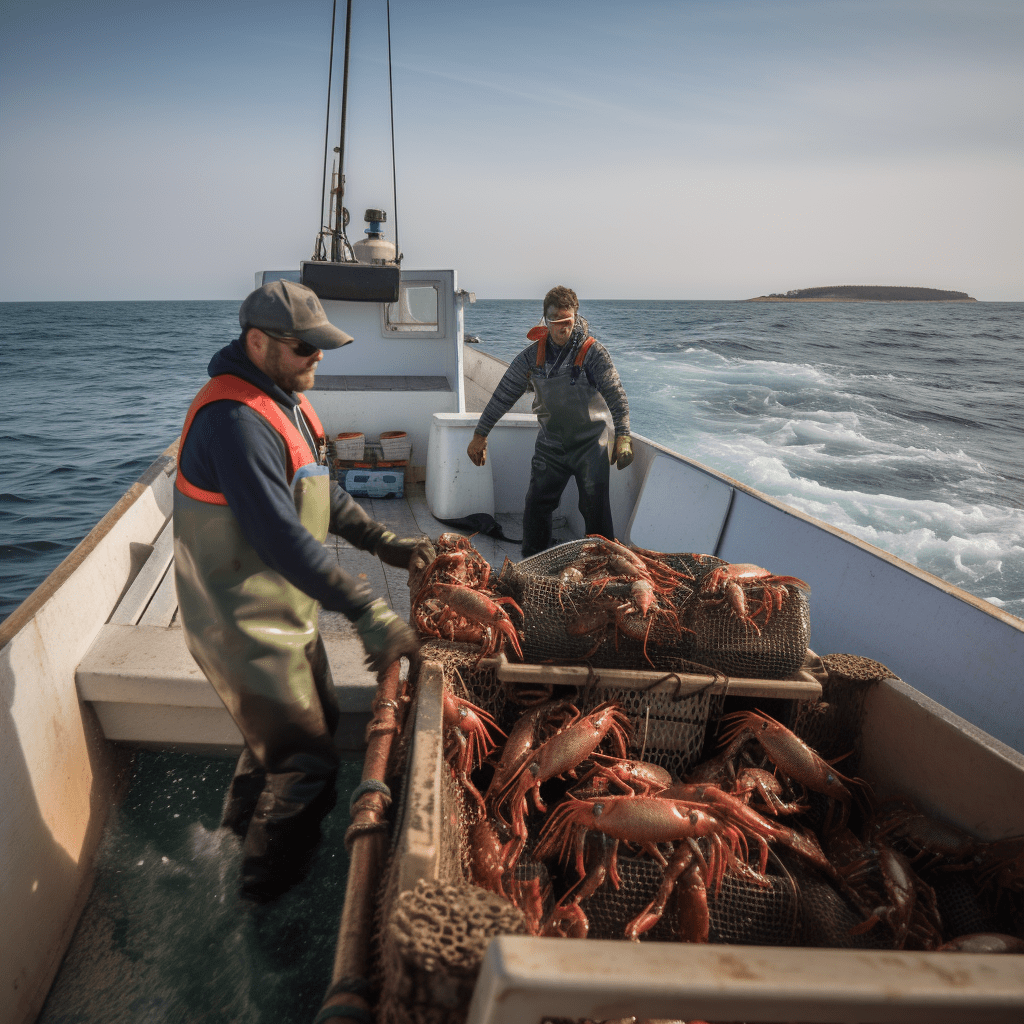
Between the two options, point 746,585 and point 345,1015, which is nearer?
point 345,1015

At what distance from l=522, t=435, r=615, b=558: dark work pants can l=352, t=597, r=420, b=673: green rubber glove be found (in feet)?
8.74

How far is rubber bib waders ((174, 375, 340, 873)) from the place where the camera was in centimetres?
204

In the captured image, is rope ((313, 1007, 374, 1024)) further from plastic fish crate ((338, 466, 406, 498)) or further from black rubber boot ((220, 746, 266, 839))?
plastic fish crate ((338, 466, 406, 498))

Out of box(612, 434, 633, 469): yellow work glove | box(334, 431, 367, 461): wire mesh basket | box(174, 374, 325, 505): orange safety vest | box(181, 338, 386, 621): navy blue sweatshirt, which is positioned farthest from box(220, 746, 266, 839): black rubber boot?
box(334, 431, 367, 461): wire mesh basket

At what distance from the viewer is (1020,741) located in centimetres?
260

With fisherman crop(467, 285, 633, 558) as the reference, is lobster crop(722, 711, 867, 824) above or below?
below

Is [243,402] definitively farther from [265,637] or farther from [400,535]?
[400,535]

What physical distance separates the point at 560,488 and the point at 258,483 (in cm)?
301

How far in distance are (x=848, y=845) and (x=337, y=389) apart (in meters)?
5.59

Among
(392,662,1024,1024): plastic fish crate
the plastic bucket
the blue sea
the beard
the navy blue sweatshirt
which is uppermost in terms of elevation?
the beard

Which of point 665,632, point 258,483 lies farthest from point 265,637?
point 665,632

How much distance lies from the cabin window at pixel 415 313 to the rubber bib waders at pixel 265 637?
5.10 metres

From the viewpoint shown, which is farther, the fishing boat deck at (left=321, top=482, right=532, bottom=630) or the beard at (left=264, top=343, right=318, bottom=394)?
the fishing boat deck at (left=321, top=482, right=532, bottom=630)

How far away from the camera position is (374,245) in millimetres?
6371
